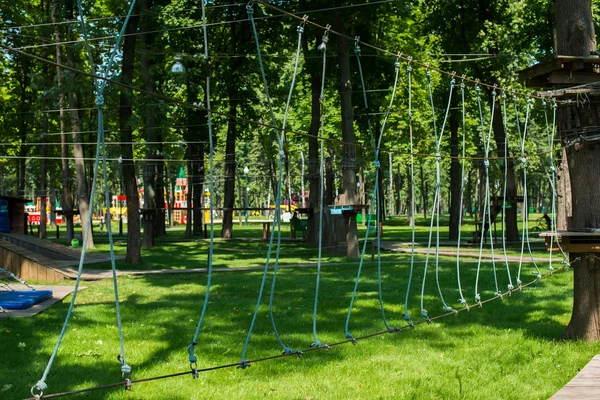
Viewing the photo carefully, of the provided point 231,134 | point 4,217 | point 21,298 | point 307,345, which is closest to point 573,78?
point 307,345

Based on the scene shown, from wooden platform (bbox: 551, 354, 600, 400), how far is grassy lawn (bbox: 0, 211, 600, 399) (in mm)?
773

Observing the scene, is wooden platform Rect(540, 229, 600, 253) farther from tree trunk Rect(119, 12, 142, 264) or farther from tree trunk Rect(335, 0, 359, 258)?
tree trunk Rect(119, 12, 142, 264)

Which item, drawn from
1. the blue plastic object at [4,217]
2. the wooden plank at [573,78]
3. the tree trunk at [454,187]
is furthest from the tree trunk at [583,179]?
the blue plastic object at [4,217]

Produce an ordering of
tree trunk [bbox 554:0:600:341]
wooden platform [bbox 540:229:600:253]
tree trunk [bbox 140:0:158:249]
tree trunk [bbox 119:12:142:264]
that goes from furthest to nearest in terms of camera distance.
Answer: tree trunk [bbox 140:0:158:249], tree trunk [bbox 119:12:142:264], tree trunk [bbox 554:0:600:341], wooden platform [bbox 540:229:600:253]

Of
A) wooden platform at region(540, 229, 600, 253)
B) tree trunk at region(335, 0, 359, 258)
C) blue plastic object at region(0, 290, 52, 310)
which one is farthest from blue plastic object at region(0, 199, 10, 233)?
wooden platform at region(540, 229, 600, 253)

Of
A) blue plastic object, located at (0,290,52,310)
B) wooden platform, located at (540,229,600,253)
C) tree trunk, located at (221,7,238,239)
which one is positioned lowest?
blue plastic object, located at (0,290,52,310)

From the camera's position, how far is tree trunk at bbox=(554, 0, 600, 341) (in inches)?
332

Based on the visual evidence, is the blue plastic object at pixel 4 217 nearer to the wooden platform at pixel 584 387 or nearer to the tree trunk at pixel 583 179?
the tree trunk at pixel 583 179

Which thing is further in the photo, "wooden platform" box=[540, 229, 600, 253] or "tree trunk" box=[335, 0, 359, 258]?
"tree trunk" box=[335, 0, 359, 258]

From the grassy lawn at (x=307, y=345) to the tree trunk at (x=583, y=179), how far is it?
34 cm

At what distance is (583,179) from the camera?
28.0ft

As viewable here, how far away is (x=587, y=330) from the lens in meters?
8.41

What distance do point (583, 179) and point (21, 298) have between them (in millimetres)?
7902

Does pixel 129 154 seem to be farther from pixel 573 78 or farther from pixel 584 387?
pixel 584 387
